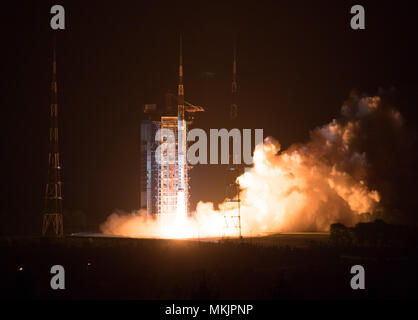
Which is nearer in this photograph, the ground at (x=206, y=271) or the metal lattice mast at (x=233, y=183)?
the ground at (x=206, y=271)

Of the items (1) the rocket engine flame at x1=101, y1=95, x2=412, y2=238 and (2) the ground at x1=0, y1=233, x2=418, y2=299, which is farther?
(1) the rocket engine flame at x1=101, y1=95, x2=412, y2=238

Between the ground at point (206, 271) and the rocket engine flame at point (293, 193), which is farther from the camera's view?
the rocket engine flame at point (293, 193)

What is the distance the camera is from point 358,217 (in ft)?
185

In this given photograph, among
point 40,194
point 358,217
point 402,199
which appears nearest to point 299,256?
point 358,217

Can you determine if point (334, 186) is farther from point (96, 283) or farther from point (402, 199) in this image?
point (96, 283)

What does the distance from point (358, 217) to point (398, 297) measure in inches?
1105

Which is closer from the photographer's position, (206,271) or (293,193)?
(206,271)

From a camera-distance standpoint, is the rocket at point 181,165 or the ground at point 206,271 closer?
the ground at point 206,271

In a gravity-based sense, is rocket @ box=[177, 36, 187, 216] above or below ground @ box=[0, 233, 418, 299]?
above

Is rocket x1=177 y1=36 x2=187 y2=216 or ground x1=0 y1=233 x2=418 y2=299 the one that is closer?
ground x1=0 y1=233 x2=418 y2=299

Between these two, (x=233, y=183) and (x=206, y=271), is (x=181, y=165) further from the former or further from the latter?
(x=206, y=271)

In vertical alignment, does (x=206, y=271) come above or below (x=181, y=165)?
below

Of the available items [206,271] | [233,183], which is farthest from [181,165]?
[206,271]

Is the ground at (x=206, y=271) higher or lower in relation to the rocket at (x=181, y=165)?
lower
